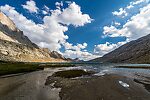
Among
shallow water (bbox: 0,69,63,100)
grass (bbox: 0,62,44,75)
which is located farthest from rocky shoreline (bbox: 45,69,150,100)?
grass (bbox: 0,62,44,75)

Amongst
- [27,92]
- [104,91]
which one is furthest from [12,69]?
[104,91]

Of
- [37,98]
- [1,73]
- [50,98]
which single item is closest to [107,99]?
[50,98]

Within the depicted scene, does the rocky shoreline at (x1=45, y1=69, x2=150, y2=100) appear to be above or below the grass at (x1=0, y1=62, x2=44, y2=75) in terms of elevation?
below

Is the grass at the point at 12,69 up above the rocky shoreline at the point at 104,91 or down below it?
above

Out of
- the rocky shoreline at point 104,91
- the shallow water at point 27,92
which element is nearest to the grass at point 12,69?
the shallow water at point 27,92

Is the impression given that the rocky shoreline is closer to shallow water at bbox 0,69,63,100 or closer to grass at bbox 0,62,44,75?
shallow water at bbox 0,69,63,100

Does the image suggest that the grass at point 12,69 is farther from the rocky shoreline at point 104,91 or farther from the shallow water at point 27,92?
the rocky shoreline at point 104,91

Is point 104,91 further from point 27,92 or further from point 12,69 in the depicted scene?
point 12,69

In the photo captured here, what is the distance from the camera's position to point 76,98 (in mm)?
23891

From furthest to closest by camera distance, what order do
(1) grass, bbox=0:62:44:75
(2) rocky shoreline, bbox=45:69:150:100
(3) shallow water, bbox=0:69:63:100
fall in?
(1) grass, bbox=0:62:44:75 → (2) rocky shoreline, bbox=45:69:150:100 → (3) shallow water, bbox=0:69:63:100

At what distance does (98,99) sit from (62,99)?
4.45 metres

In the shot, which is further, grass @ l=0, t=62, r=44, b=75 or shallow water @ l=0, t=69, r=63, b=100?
grass @ l=0, t=62, r=44, b=75

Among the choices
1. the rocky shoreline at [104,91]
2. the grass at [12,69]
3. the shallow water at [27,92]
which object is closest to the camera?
the shallow water at [27,92]

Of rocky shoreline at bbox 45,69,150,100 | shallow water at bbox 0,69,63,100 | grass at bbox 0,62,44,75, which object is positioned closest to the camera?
shallow water at bbox 0,69,63,100
